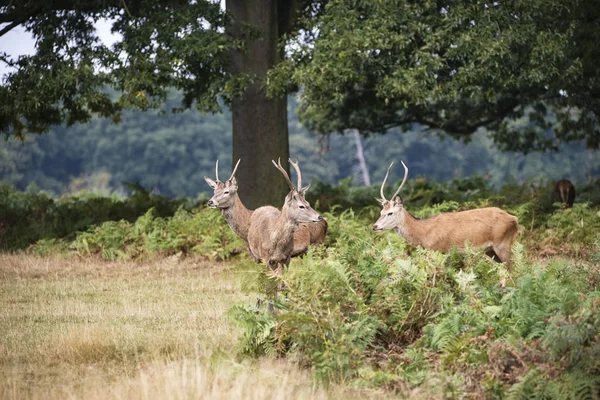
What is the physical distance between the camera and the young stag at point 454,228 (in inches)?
454

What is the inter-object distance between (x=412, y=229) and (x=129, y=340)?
476 cm

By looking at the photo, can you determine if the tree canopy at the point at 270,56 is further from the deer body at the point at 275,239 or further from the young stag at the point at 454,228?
the deer body at the point at 275,239

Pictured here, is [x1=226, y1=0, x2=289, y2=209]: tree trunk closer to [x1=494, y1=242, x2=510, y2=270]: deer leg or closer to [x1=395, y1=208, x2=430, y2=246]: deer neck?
[x1=395, y1=208, x2=430, y2=246]: deer neck

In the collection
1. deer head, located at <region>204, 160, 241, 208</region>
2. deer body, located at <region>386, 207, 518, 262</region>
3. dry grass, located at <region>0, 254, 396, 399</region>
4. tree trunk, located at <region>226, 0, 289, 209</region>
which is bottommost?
dry grass, located at <region>0, 254, 396, 399</region>

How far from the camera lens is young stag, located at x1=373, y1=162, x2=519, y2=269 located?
11523 mm

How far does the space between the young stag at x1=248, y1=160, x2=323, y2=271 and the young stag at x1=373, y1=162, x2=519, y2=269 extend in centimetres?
192

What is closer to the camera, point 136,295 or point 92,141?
point 136,295

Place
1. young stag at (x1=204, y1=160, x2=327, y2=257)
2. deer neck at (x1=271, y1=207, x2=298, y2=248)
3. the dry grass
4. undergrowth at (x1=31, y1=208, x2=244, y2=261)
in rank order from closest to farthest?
the dry grass → deer neck at (x1=271, y1=207, x2=298, y2=248) → young stag at (x1=204, y1=160, x2=327, y2=257) → undergrowth at (x1=31, y1=208, x2=244, y2=261)

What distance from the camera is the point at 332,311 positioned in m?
7.11

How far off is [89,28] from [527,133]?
1247 centimetres

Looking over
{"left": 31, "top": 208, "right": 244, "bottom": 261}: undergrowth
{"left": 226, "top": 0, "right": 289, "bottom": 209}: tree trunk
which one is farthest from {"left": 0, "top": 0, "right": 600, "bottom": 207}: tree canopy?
{"left": 31, "top": 208, "right": 244, "bottom": 261}: undergrowth

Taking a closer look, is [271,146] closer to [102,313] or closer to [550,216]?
[550,216]

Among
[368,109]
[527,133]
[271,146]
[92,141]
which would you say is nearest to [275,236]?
[271,146]

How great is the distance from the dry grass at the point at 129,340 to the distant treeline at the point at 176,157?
115ft
